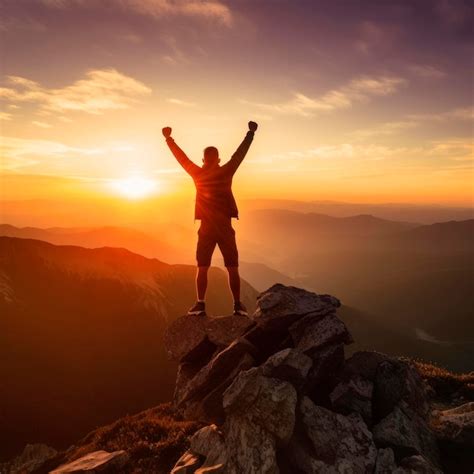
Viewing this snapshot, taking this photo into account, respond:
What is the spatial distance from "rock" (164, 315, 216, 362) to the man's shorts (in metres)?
2.30

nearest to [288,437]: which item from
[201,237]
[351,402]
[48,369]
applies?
[351,402]

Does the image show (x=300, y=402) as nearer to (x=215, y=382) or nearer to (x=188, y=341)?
(x=215, y=382)

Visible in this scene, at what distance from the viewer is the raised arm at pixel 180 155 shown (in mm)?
12172

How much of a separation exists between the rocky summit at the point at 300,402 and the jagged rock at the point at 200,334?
4 cm

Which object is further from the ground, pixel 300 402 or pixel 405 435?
pixel 300 402

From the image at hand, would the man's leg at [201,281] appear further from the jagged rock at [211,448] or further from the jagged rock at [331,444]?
the jagged rock at [331,444]

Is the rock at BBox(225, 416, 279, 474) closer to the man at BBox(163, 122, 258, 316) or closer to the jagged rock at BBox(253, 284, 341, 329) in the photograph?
the jagged rock at BBox(253, 284, 341, 329)

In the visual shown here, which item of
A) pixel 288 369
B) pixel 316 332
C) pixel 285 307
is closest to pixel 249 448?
pixel 288 369

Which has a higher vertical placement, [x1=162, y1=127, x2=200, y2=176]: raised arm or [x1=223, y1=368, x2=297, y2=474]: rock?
[x1=162, y1=127, x2=200, y2=176]: raised arm

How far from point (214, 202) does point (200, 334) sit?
469 centimetres

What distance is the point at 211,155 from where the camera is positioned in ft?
39.2

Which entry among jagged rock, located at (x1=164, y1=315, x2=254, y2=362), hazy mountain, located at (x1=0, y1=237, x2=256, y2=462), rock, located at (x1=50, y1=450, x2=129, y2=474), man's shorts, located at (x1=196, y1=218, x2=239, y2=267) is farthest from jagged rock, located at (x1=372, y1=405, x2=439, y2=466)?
hazy mountain, located at (x1=0, y1=237, x2=256, y2=462)

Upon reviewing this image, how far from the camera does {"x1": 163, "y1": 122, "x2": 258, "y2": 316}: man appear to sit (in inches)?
468

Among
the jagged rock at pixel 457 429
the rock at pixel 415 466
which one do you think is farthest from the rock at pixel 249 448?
the jagged rock at pixel 457 429
